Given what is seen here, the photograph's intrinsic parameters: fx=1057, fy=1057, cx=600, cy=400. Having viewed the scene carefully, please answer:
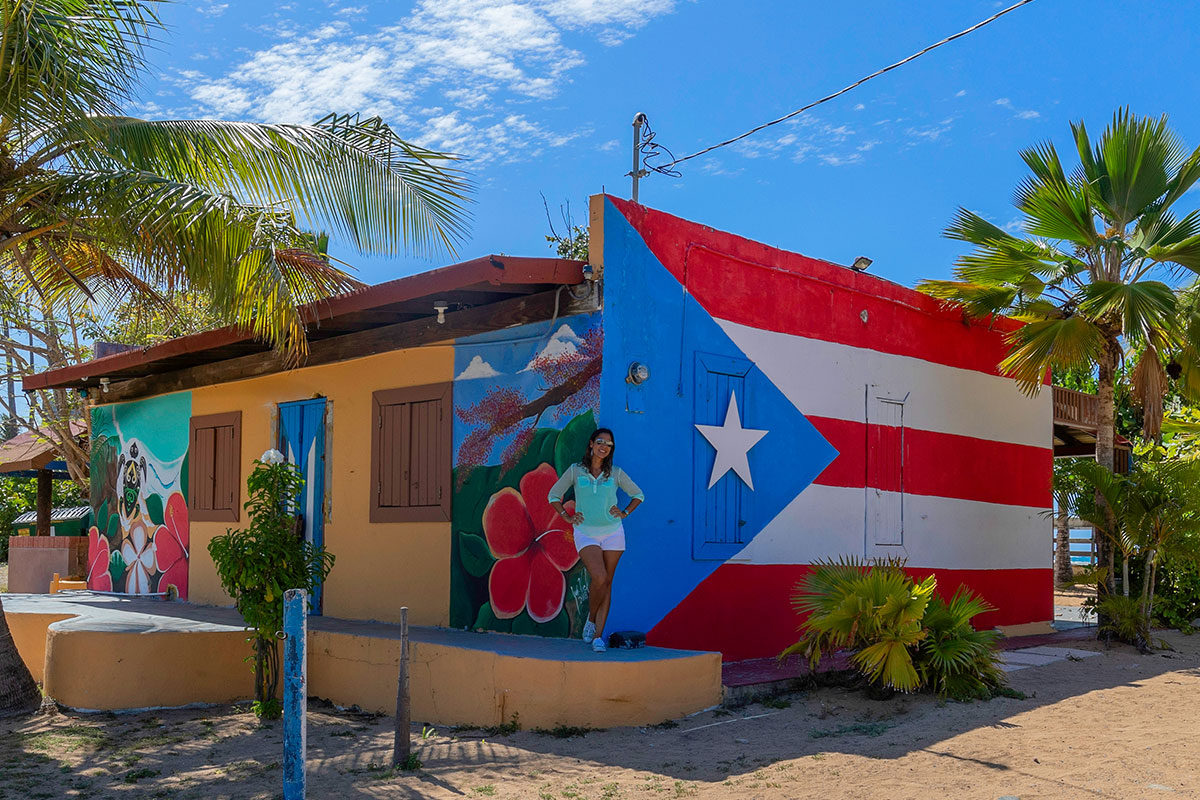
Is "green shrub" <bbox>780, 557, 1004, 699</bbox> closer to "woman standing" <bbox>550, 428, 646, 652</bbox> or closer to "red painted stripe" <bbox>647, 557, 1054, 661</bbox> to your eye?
"red painted stripe" <bbox>647, 557, 1054, 661</bbox>

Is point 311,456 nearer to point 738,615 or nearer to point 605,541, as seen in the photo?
point 605,541

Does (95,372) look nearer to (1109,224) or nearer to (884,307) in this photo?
(884,307)

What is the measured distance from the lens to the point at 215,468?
11.6m

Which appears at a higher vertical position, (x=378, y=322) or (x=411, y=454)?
(x=378, y=322)

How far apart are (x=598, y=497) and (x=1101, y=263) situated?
6.38 metres

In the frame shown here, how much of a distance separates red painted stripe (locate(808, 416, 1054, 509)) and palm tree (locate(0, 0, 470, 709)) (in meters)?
4.16

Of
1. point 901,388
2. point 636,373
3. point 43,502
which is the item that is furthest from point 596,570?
point 43,502

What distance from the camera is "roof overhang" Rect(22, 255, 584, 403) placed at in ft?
24.9

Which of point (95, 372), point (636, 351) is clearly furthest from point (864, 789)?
point (95, 372)

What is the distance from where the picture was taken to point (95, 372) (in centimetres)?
1180

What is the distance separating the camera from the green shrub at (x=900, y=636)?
22.8 feet

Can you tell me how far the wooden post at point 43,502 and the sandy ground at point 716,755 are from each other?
12496 mm

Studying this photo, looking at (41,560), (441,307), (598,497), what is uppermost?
(441,307)

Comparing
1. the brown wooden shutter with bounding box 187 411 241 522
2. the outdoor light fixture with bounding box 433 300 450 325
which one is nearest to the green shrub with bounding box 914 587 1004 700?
the outdoor light fixture with bounding box 433 300 450 325
